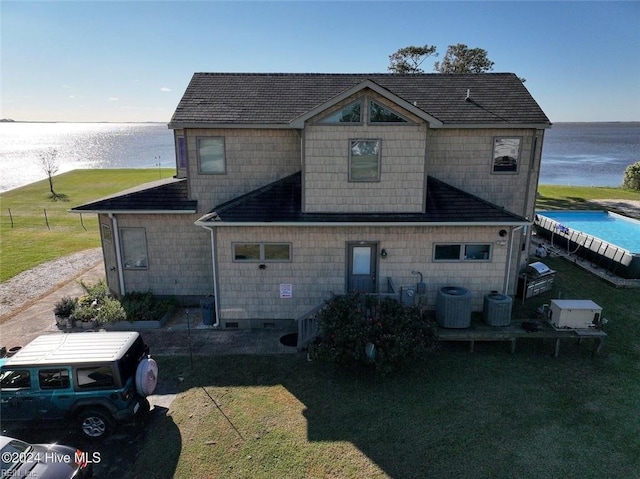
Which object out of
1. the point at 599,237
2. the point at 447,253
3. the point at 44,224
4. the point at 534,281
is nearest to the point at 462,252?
the point at 447,253

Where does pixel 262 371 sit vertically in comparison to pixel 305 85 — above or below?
below

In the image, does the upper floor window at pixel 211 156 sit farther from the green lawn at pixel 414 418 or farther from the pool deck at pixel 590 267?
the pool deck at pixel 590 267

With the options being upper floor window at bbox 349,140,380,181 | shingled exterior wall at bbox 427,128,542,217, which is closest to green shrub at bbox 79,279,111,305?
upper floor window at bbox 349,140,380,181

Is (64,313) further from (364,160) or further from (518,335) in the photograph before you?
(518,335)

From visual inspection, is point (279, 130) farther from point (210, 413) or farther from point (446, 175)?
point (210, 413)

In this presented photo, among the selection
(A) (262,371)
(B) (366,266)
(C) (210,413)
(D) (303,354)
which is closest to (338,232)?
(B) (366,266)

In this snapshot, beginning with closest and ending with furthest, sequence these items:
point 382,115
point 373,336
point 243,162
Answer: point 373,336 → point 382,115 → point 243,162
